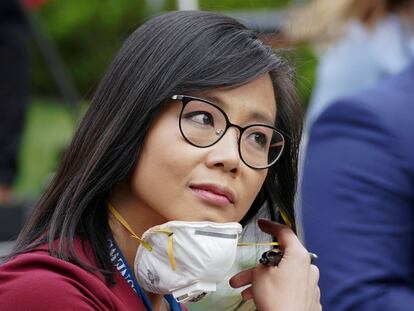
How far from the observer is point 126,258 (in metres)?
2.37

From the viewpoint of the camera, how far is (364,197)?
3.42 metres

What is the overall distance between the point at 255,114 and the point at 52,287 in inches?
22.8

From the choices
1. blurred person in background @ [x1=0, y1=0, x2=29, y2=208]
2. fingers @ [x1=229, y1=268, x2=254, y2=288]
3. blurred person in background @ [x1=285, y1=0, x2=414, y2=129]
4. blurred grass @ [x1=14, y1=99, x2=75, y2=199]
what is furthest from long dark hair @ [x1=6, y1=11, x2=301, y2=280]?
blurred grass @ [x1=14, y1=99, x2=75, y2=199]

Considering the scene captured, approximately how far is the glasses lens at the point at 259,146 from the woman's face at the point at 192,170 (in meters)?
0.02

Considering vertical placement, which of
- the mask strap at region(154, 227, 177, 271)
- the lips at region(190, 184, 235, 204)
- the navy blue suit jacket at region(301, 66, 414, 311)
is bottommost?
the navy blue suit jacket at region(301, 66, 414, 311)

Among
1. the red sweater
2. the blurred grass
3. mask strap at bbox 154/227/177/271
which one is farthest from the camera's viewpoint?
the blurred grass

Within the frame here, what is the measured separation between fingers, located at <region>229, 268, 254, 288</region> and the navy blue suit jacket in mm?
881

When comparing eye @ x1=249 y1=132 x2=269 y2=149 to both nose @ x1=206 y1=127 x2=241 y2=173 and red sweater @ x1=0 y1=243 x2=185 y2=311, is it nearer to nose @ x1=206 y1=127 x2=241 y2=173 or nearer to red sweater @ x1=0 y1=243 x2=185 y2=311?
nose @ x1=206 y1=127 x2=241 y2=173

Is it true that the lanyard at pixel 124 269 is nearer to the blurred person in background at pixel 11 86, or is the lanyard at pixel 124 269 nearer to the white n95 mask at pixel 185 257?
the white n95 mask at pixel 185 257

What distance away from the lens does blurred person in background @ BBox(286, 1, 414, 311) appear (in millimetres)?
3375

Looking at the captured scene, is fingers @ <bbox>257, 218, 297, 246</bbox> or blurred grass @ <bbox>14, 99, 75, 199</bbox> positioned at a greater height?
fingers @ <bbox>257, 218, 297, 246</bbox>

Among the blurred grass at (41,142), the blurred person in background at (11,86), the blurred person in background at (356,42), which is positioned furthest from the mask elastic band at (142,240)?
the blurred grass at (41,142)

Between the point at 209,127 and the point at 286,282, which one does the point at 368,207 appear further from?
the point at 209,127

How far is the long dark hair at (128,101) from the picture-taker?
229cm
